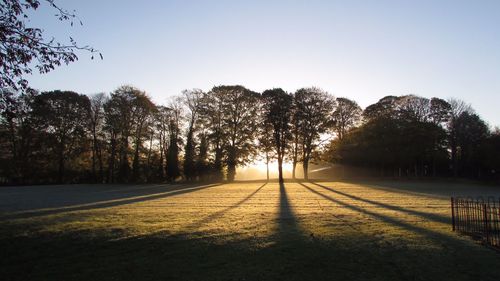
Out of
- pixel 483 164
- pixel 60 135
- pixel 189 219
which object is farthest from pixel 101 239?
pixel 483 164

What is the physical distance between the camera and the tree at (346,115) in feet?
237

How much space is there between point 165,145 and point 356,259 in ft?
215

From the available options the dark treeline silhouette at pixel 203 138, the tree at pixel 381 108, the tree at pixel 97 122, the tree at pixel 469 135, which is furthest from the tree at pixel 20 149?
the tree at pixel 469 135

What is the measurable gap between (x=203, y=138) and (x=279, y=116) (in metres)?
14.4

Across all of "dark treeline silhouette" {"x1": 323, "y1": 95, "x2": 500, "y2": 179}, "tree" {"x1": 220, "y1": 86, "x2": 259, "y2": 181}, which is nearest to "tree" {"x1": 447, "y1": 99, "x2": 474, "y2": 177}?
"dark treeline silhouette" {"x1": 323, "y1": 95, "x2": 500, "y2": 179}

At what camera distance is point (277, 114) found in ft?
210

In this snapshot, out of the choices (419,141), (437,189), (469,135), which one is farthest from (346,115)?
(437,189)

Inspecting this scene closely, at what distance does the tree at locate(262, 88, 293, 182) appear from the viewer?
210 ft

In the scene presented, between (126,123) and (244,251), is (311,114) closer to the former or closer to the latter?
(126,123)

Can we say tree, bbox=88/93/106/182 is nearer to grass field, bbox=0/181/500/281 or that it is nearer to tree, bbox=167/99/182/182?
tree, bbox=167/99/182/182

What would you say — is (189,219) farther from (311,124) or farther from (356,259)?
(311,124)

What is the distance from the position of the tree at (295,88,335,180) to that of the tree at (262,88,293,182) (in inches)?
98.9

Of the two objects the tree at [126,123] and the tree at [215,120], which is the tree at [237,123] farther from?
the tree at [126,123]

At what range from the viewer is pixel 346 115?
240ft
